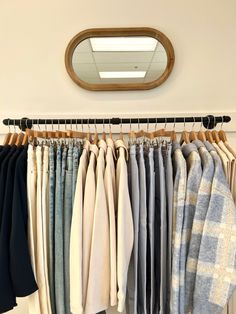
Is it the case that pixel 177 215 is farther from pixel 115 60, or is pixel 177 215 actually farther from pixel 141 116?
pixel 115 60

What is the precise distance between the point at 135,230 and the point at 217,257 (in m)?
0.26

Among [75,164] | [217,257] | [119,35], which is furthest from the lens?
[119,35]

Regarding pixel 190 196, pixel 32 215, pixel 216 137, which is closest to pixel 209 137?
pixel 216 137

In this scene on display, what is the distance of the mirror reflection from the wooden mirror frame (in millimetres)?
17

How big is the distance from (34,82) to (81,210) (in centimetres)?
72

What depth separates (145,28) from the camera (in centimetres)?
120

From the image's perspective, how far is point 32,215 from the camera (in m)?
0.86

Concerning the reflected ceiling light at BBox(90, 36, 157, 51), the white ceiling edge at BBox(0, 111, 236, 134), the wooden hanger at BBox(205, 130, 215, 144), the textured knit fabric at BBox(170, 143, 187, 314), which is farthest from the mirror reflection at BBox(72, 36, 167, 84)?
the textured knit fabric at BBox(170, 143, 187, 314)

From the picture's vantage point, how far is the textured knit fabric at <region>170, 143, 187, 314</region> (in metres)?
0.80

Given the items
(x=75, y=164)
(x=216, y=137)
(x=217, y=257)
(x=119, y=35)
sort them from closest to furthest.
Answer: (x=217, y=257)
(x=75, y=164)
(x=216, y=137)
(x=119, y=35)

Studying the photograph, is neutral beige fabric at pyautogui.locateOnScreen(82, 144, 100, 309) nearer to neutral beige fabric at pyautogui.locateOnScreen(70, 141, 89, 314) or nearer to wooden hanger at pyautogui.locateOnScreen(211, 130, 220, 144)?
neutral beige fabric at pyautogui.locateOnScreen(70, 141, 89, 314)

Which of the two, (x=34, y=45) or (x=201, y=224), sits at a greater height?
(x=34, y=45)

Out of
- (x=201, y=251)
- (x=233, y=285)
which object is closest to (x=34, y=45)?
(x=201, y=251)

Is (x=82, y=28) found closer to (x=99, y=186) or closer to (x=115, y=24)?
(x=115, y=24)
